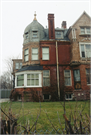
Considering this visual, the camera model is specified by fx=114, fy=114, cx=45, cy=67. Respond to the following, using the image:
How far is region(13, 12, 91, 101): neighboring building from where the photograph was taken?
47.6 ft

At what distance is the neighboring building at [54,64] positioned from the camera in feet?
47.6

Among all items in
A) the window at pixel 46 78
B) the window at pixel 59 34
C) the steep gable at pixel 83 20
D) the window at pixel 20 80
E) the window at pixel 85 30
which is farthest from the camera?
the window at pixel 59 34

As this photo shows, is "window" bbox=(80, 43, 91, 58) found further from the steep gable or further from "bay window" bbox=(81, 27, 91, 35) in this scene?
the steep gable

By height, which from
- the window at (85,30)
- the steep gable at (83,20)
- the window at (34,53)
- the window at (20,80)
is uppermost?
→ the steep gable at (83,20)

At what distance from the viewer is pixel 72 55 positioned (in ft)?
51.2

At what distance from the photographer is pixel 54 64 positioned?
1588 cm

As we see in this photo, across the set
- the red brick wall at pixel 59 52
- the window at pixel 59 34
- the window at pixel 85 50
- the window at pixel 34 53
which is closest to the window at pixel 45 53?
the red brick wall at pixel 59 52

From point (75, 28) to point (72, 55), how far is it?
4033 mm

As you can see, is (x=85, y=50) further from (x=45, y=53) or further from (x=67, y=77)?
(x=45, y=53)

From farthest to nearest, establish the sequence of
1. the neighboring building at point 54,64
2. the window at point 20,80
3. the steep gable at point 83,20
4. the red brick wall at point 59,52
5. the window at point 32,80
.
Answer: the steep gable at point 83,20 < the red brick wall at point 59,52 < the window at point 20,80 < the window at point 32,80 < the neighboring building at point 54,64

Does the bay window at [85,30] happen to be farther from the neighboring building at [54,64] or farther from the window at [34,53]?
the window at [34,53]

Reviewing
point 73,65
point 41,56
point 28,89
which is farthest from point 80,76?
point 28,89

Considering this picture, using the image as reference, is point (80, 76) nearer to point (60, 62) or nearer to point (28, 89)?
point (60, 62)

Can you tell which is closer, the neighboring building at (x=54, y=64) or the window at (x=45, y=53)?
the neighboring building at (x=54, y=64)
